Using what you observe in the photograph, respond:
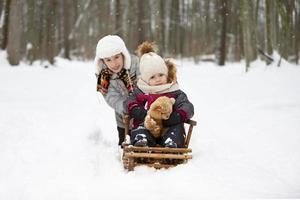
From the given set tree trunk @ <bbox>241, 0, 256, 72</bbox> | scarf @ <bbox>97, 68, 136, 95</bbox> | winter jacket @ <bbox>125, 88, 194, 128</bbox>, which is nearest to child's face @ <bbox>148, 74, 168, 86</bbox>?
winter jacket @ <bbox>125, 88, 194, 128</bbox>

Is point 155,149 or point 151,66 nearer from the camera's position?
point 155,149

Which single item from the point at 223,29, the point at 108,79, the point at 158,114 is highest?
the point at 223,29

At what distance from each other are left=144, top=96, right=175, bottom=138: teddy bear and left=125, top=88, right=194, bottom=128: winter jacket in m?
0.08

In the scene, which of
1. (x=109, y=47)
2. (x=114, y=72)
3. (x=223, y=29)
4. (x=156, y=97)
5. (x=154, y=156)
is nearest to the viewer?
(x=154, y=156)

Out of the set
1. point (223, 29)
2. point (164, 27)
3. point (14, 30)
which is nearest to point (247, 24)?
point (223, 29)

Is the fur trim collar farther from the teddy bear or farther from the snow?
the snow

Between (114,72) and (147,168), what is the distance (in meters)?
1.41

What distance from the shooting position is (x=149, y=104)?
13.7 ft

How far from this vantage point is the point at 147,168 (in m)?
3.61

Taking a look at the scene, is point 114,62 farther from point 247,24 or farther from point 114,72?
point 247,24

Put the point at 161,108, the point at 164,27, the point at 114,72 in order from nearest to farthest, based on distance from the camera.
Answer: the point at 161,108 < the point at 114,72 < the point at 164,27

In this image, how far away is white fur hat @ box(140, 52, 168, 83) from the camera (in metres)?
4.24

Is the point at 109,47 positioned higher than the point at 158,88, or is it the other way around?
the point at 109,47

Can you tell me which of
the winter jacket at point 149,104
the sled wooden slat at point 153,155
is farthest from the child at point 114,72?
the sled wooden slat at point 153,155
